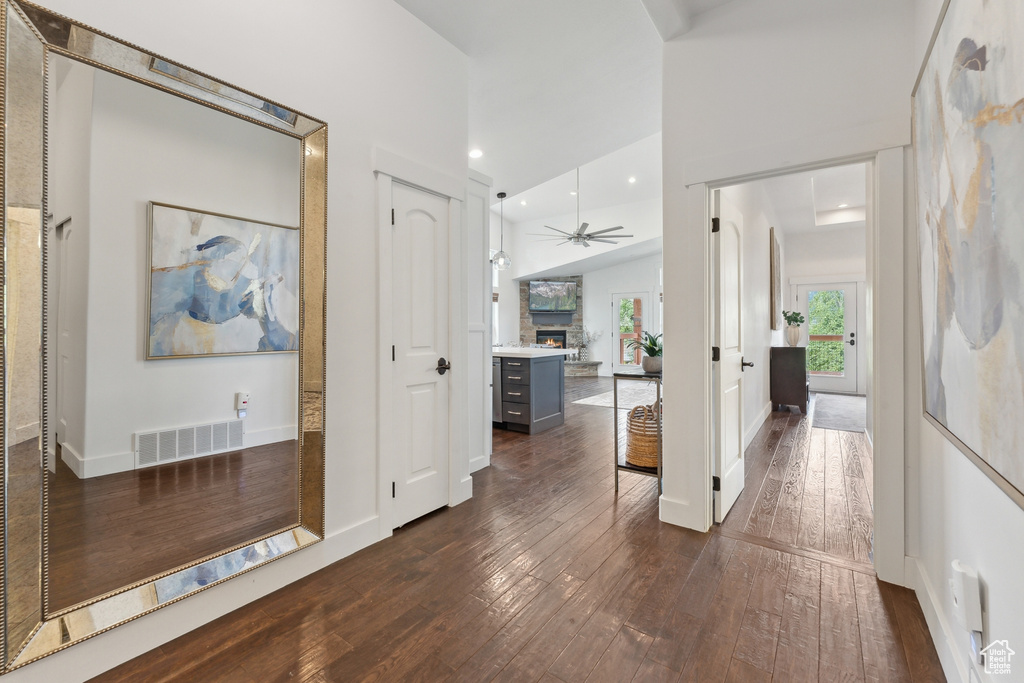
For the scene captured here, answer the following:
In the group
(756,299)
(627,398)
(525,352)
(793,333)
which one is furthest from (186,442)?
(793,333)

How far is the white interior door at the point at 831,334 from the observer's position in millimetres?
7555

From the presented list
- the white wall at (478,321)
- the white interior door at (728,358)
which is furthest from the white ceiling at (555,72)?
the white interior door at (728,358)

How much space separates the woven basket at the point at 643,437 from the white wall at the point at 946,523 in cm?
132

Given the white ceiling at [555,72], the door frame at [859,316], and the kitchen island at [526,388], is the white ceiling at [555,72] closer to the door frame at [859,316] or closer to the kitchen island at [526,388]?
the kitchen island at [526,388]

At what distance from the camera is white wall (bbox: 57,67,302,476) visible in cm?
148

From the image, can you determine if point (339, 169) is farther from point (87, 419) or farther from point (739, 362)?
point (739, 362)

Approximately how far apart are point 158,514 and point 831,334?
9.26 m

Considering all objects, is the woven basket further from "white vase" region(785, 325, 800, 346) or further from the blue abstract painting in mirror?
"white vase" region(785, 325, 800, 346)

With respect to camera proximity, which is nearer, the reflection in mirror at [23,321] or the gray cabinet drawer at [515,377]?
the reflection in mirror at [23,321]

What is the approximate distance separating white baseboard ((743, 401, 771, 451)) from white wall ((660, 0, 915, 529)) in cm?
177

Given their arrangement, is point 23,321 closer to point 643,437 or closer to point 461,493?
point 461,493

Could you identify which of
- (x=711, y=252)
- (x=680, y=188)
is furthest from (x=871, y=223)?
(x=680, y=188)

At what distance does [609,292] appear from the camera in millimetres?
10891

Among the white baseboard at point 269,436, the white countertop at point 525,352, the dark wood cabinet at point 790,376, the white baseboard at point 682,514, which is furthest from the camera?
the dark wood cabinet at point 790,376
